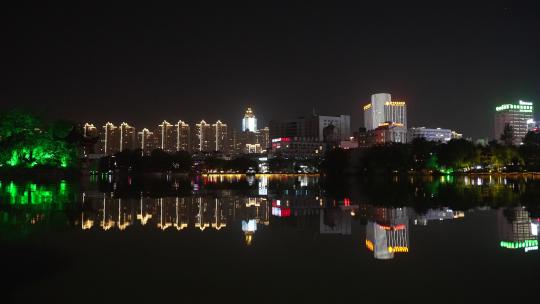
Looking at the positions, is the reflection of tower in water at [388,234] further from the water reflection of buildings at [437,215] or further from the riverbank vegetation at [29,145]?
the riverbank vegetation at [29,145]

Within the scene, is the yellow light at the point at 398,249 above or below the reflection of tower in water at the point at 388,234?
below

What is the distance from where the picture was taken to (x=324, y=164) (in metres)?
111

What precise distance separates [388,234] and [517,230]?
3583 mm

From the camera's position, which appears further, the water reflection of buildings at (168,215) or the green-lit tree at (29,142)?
the green-lit tree at (29,142)

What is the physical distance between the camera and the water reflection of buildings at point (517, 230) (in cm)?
1044

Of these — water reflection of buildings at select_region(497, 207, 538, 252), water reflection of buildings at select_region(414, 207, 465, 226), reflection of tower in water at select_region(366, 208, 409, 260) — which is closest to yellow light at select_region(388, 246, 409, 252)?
reflection of tower in water at select_region(366, 208, 409, 260)

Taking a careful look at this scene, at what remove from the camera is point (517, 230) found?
12383mm

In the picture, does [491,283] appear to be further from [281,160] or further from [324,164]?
[281,160]

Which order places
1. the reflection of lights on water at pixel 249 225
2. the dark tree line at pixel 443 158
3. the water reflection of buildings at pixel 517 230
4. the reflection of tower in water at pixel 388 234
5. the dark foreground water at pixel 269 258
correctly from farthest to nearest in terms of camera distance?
the dark tree line at pixel 443 158 < the reflection of lights on water at pixel 249 225 < the water reflection of buildings at pixel 517 230 < the reflection of tower in water at pixel 388 234 < the dark foreground water at pixel 269 258

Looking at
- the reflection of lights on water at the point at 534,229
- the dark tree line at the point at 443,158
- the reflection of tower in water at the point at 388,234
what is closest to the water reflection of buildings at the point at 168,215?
the reflection of tower in water at the point at 388,234

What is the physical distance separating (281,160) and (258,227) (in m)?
155

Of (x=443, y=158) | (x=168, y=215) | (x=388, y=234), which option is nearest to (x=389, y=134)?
(x=443, y=158)

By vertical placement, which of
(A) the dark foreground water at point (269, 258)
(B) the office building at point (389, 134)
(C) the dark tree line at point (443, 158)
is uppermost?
(B) the office building at point (389, 134)

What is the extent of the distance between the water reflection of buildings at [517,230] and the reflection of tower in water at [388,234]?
2303 mm
